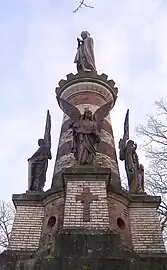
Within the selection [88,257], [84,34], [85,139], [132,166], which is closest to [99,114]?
[85,139]

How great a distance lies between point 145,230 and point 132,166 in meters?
2.09

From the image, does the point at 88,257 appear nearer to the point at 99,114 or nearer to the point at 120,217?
the point at 120,217

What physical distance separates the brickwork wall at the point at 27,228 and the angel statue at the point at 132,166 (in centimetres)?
274

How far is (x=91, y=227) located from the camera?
721 cm

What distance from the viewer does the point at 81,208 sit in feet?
25.0

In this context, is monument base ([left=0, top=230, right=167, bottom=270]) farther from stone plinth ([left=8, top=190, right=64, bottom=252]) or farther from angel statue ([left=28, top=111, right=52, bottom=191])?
angel statue ([left=28, top=111, right=52, bottom=191])

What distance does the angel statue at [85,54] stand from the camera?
42.5 feet

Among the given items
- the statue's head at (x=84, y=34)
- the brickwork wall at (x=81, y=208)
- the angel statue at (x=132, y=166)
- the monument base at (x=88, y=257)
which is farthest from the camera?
the statue's head at (x=84, y=34)

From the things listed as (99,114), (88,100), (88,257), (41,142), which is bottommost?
(88,257)

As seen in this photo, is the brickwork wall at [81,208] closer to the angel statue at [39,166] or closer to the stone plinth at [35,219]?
the stone plinth at [35,219]

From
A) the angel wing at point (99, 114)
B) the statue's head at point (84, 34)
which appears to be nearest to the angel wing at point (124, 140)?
the angel wing at point (99, 114)

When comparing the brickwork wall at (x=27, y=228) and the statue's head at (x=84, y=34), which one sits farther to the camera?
the statue's head at (x=84, y=34)

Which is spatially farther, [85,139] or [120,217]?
[120,217]

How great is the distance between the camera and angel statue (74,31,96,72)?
510 inches
